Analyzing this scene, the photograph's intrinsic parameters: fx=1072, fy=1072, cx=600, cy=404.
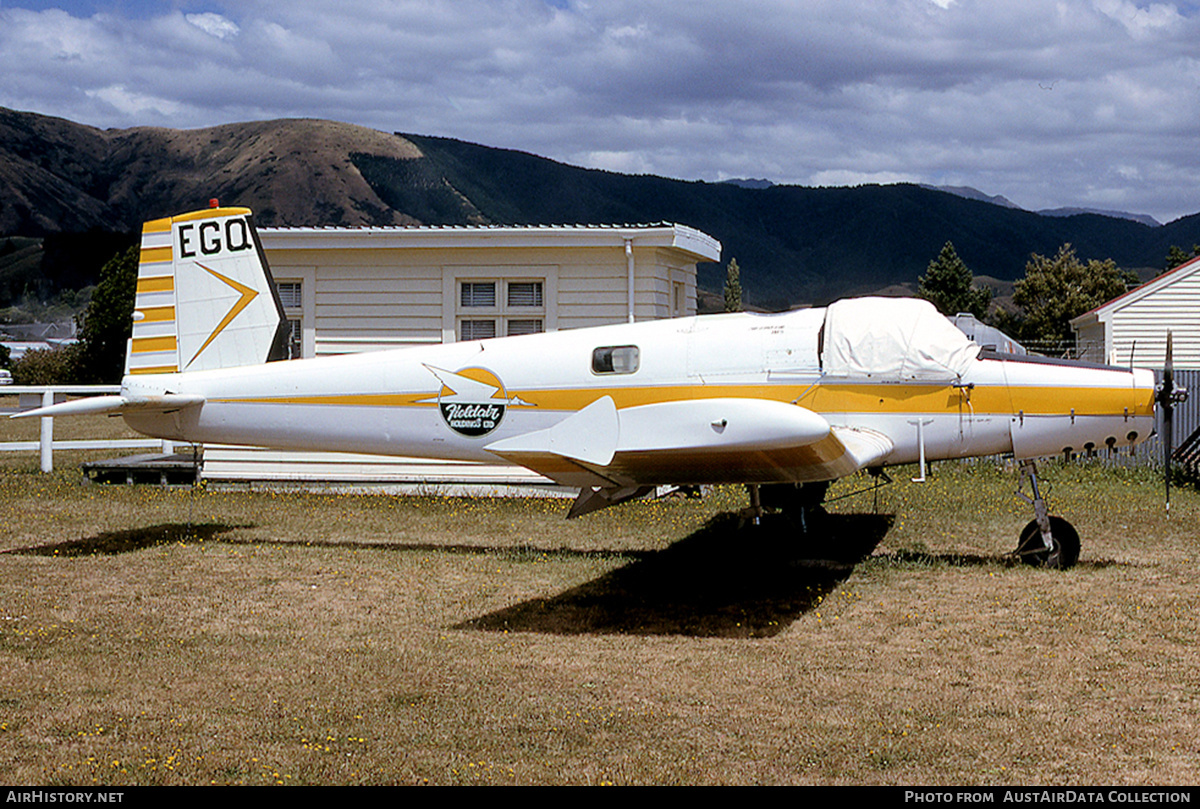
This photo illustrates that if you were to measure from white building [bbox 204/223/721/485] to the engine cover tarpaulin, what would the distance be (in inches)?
228

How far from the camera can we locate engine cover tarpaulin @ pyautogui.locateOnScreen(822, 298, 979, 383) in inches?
375

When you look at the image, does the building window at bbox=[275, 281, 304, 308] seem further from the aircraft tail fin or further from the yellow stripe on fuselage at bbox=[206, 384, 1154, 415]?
the yellow stripe on fuselage at bbox=[206, 384, 1154, 415]

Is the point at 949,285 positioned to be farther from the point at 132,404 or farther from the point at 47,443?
the point at 132,404

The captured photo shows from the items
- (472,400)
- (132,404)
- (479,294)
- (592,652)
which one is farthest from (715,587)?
(479,294)

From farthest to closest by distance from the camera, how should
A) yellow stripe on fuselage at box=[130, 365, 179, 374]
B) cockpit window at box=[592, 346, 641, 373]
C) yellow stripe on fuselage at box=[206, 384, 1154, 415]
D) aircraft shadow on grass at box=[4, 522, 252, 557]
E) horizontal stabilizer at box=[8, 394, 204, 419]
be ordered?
yellow stripe on fuselage at box=[130, 365, 179, 374] → aircraft shadow on grass at box=[4, 522, 252, 557] → horizontal stabilizer at box=[8, 394, 204, 419] → cockpit window at box=[592, 346, 641, 373] → yellow stripe on fuselage at box=[206, 384, 1154, 415]

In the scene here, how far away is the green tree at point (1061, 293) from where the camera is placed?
54406 millimetres

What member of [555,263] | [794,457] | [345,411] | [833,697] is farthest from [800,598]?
[555,263]

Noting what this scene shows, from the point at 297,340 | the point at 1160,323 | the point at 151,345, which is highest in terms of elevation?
the point at 1160,323

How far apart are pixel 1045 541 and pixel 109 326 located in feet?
218

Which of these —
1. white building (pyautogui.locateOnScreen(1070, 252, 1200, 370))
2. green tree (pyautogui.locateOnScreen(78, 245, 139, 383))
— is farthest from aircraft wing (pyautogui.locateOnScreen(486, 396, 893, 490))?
green tree (pyautogui.locateOnScreen(78, 245, 139, 383))

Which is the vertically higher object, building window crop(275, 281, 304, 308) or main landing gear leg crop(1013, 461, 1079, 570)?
building window crop(275, 281, 304, 308)

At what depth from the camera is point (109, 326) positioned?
217 feet

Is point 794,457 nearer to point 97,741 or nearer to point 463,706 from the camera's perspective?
point 463,706

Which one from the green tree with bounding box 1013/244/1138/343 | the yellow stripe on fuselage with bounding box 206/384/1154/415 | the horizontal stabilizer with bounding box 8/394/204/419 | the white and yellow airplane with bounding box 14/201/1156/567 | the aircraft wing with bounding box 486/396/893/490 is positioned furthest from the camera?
the green tree with bounding box 1013/244/1138/343
